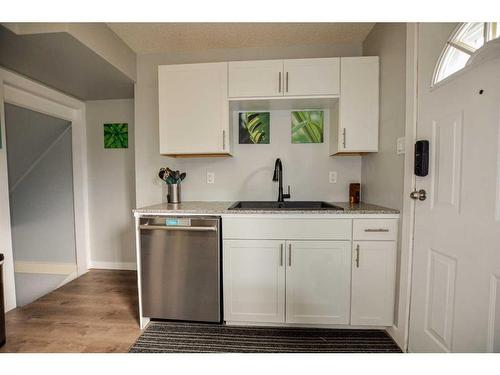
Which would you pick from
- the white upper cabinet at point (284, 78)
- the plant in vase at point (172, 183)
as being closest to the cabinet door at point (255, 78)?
the white upper cabinet at point (284, 78)


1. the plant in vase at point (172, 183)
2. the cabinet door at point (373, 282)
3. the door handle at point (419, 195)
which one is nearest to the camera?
the door handle at point (419, 195)

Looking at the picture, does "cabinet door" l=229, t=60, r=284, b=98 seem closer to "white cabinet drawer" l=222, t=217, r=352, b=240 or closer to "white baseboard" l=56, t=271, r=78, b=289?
"white cabinet drawer" l=222, t=217, r=352, b=240

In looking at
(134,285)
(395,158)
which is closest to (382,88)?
(395,158)

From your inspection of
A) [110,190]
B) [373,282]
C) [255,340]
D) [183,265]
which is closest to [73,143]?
[110,190]

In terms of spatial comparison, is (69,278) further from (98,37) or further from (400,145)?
(400,145)

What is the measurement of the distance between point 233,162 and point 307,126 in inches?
31.9

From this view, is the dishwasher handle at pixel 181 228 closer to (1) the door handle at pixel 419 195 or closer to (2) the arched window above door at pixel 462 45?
(1) the door handle at pixel 419 195

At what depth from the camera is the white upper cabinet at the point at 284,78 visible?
1.61 meters

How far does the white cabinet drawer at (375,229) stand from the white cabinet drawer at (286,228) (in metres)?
0.05

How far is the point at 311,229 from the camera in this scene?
142 centimetres

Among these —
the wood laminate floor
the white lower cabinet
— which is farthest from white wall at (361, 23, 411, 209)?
the wood laminate floor

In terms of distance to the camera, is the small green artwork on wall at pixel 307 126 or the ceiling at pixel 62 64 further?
the small green artwork on wall at pixel 307 126

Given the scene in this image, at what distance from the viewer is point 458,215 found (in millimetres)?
951
